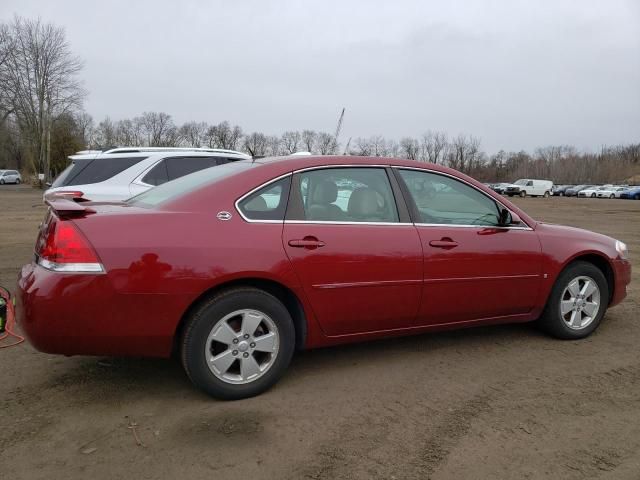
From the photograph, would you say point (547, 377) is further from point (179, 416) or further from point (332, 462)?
point (179, 416)

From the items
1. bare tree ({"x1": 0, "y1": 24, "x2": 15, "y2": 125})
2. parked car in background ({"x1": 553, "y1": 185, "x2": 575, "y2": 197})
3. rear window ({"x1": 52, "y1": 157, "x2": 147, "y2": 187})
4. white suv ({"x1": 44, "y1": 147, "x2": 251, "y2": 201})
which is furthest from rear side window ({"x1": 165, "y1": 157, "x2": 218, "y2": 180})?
parked car in background ({"x1": 553, "y1": 185, "x2": 575, "y2": 197})

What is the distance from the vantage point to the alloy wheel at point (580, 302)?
435 centimetres

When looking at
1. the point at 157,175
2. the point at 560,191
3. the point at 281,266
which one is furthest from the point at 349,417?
the point at 560,191

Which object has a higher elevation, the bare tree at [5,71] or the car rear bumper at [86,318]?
the bare tree at [5,71]

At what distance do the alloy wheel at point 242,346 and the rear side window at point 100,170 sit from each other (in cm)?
481

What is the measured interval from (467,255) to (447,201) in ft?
1.51

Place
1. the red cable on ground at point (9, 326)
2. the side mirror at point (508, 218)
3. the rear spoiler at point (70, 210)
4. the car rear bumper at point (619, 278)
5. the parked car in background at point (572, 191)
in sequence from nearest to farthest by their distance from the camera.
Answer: the rear spoiler at point (70, 210) → the side mirror at point (508, 218) → the red cable on ground at point (9, 326) → the car rear bumper at point (619, 278) → the parked car in background at point (572, 191)

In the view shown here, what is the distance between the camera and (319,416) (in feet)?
9.90

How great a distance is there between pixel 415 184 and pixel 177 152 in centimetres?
468

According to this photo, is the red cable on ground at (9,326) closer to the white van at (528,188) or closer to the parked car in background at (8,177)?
the white van at (528,188)

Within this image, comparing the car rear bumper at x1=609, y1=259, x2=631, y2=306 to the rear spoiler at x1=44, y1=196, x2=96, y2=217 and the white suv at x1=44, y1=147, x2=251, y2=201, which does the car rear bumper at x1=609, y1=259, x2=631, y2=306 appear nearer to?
the rear spoiler at x1=44, y1=196, x2=96, y2=217

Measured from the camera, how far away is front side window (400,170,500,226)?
384 centimetres

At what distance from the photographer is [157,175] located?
7277 mm

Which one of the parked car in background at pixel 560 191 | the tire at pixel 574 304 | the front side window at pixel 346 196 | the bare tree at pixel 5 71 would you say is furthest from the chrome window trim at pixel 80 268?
the parked car in background at pixel 560 191
